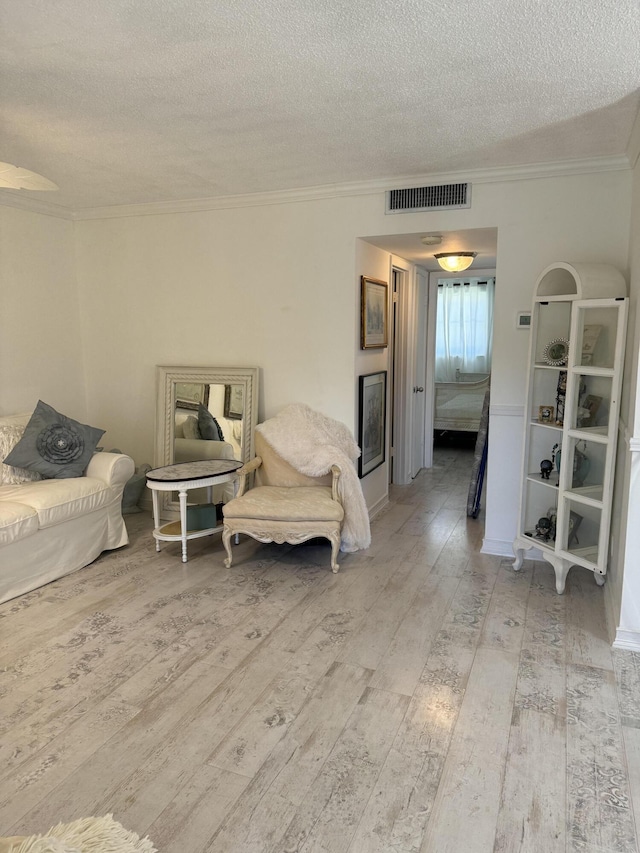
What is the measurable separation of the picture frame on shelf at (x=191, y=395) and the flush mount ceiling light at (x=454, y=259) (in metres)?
2.25

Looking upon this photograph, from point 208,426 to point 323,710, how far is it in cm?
271

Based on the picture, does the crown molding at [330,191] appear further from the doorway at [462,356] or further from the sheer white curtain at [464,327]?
the sheer white curtain at [464,327]

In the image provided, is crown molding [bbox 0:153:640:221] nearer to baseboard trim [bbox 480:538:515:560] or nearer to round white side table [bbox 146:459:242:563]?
round white side table [bbox 146:459:242:563]

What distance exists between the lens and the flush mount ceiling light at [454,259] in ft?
16.1

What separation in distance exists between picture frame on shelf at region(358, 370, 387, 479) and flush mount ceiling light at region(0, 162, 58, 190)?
250cm

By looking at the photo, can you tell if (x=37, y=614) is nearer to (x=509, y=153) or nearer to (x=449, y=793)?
(x=449, y=793)

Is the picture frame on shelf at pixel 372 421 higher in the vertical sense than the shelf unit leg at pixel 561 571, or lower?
higher

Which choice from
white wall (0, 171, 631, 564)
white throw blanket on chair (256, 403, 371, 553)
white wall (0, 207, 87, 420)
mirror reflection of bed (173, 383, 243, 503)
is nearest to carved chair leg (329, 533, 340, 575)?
white throw blanket on chair (256, 403, 371, 553)

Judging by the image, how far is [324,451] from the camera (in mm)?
4008

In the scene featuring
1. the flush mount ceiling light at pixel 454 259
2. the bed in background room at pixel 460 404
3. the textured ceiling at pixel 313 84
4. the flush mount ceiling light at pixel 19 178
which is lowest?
the bed in background room at pixel 460 404

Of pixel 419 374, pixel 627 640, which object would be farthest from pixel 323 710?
pixel 419 374

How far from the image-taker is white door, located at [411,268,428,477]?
19.6 feet

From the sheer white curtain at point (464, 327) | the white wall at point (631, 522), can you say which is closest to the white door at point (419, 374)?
the sheer white curtain at point (464, 327)

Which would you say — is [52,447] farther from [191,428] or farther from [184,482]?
[191,428]
